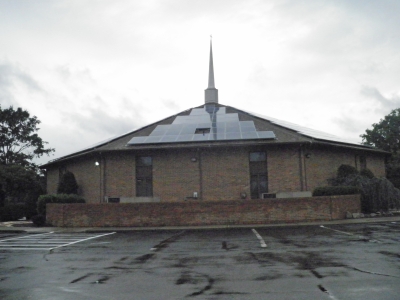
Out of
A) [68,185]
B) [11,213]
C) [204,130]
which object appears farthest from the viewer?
[11,213]

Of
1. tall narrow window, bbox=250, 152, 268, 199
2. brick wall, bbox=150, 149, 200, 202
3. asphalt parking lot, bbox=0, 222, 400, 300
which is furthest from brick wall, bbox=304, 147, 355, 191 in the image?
asphalt parking lot, bbox=0, 222, 400, 300

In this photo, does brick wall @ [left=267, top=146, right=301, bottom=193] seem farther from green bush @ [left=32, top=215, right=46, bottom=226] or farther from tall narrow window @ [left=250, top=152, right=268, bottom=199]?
green bush @ [left=32, top=215, right=46, bottom=226]

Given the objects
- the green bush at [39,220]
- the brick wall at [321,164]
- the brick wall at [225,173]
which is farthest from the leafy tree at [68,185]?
the brick wall at [321,164]

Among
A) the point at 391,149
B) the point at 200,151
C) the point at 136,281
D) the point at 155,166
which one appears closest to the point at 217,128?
the point at 200,151

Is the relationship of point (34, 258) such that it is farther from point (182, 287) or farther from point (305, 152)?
point (305, 152)

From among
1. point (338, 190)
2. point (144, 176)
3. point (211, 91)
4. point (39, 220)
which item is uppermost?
point (211, 91)

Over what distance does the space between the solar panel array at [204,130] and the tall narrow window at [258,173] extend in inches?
59.7

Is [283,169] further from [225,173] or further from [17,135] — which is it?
[17,135]

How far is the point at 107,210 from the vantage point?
24.0m

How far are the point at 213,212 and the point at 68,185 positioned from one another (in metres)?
13.6

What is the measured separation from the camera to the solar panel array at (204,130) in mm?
29953

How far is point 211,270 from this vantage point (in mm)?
9234

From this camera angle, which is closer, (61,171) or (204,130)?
(204,130)

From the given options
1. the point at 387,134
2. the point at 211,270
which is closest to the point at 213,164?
the point at 211,270
